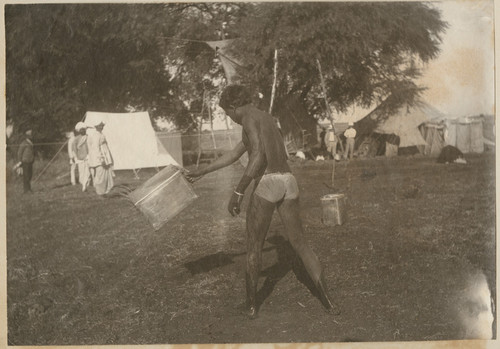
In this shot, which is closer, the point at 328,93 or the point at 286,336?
the point at 286,336

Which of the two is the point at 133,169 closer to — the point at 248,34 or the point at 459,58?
the point at 248,34

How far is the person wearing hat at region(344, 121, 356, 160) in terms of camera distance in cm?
636

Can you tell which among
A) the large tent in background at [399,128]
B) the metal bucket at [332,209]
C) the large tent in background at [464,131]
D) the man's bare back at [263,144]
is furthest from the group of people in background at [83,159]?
the large tent in background at [464,131]

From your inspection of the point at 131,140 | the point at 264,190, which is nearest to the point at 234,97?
the point at 264,190

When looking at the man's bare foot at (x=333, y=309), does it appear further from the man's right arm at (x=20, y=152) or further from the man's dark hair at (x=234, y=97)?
the man's right arm at (x=20, y=152)

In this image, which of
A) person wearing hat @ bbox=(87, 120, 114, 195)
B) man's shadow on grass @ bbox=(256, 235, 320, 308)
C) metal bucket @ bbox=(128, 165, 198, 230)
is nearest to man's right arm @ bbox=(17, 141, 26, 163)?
person wearing hat @ bbox=(87, 120, 114, 195)

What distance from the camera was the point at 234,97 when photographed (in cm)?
597

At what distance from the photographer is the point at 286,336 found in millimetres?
5969

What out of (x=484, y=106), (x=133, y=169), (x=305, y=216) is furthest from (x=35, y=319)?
(x=484, y=106)

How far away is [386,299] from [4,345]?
4165 millimetres

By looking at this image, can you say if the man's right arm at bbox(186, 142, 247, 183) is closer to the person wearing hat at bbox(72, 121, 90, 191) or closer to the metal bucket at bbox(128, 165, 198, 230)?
the metal bucket at bbox(128, 165, 198, 230)

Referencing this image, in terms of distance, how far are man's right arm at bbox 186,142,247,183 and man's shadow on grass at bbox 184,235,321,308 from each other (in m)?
0.93

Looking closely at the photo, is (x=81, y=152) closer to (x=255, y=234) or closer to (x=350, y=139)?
(x=255, y=234)

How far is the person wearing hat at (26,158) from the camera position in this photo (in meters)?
6.26
